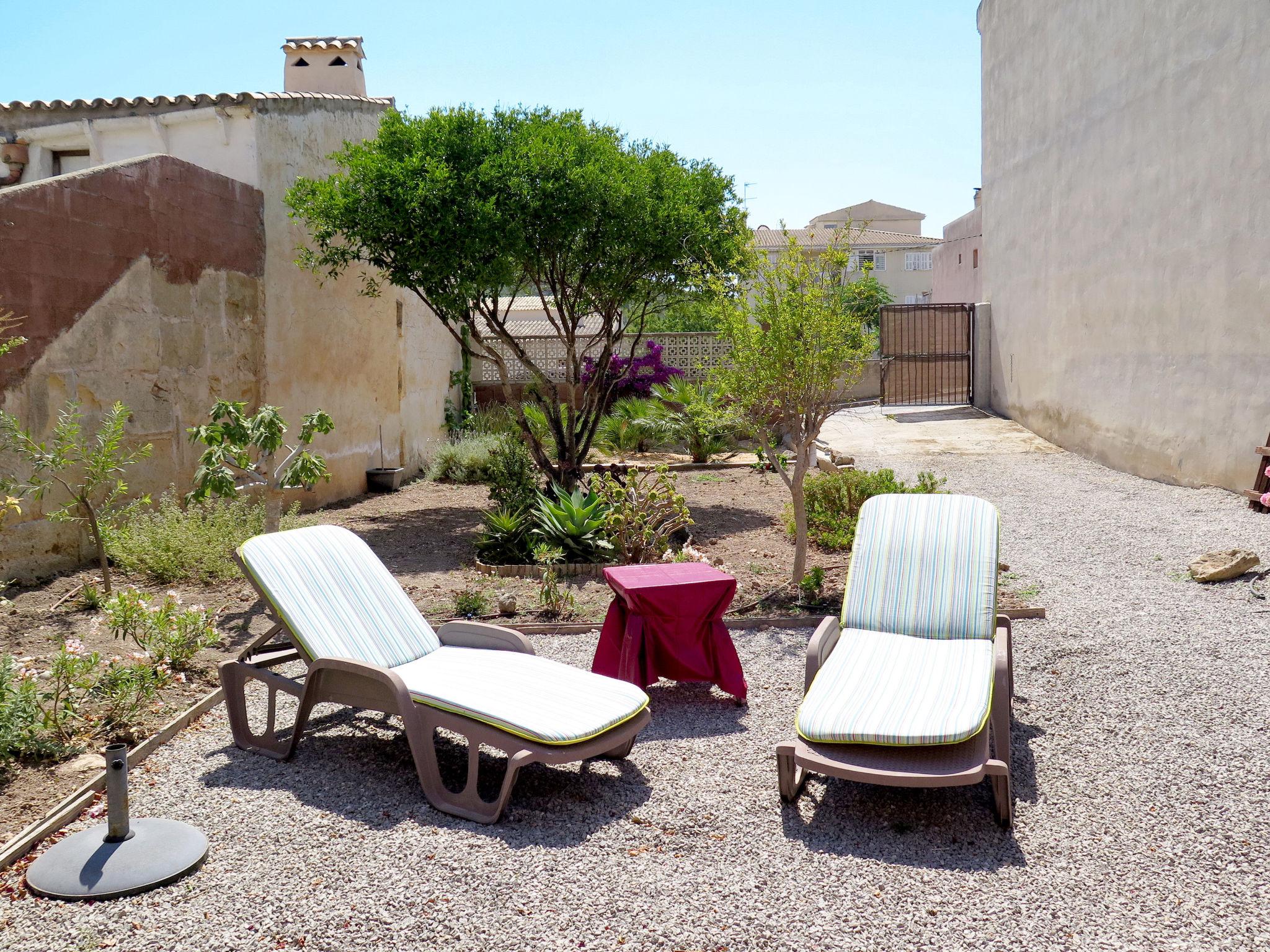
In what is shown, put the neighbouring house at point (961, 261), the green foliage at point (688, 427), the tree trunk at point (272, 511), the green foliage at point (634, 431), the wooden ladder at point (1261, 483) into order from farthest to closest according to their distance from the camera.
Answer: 1. the neighbouring house at point (961, 261)
2. the green foliage at point (634, 431)
3. the green foliage at point (688, 427)
4. the wooden ladder at point (1261, 483)
5. the tree trunk at point (272, 511)

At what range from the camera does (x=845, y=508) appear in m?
8.77

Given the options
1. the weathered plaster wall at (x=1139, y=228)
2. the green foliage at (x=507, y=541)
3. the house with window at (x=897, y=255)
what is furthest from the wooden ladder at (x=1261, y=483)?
Result: the house with window at (x=897, y=255)

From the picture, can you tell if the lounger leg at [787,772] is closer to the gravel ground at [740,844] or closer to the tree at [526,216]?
the gravel ground at [740,844]

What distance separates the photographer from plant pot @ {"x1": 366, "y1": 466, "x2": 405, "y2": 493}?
12.5m

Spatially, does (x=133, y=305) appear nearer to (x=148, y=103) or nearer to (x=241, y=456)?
(x=241, y=456)

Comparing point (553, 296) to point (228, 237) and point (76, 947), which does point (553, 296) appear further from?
point (76, 947)

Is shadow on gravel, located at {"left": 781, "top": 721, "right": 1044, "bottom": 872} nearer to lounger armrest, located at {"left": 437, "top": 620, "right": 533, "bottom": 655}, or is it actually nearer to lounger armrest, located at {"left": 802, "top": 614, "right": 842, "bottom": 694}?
lounger armrest, located at {"left": 802, "top": 614, "right": 842, "bottom": 694}

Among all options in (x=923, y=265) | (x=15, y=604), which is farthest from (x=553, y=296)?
(x=923, y=265)

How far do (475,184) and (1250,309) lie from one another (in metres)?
7.57

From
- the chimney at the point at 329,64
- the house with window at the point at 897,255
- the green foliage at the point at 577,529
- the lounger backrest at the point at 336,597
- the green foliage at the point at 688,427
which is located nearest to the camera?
the lounger backrest at the point at 336,597

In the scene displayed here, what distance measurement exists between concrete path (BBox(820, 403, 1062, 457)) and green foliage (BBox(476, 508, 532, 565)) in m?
6.39

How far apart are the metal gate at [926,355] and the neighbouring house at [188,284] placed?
352 inches

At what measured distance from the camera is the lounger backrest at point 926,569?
444cm

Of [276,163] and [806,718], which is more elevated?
[276,163]
